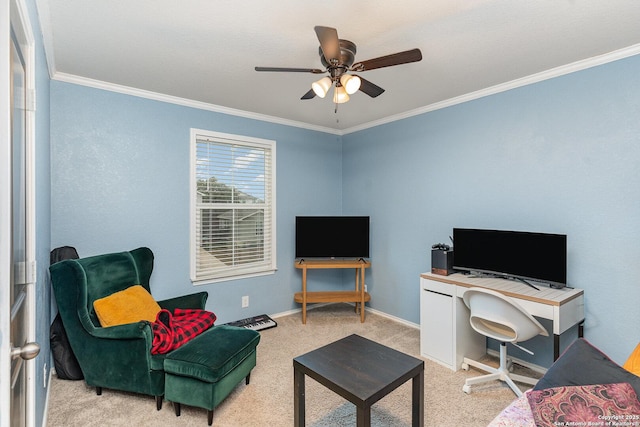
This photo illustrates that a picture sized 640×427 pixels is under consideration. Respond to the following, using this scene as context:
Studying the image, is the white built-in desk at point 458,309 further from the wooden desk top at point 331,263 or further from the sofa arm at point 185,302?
the sofa arm at point 185,302

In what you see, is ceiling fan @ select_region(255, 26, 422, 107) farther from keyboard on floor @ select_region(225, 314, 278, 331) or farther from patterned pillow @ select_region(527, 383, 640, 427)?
keyboard on floor @ select_region(225, 314, 278, 331)

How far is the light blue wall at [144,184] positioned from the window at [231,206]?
98 millimetres

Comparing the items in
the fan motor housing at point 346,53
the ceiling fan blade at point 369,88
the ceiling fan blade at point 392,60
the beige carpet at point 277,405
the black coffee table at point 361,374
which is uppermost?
the fan motor housing at point 346,53

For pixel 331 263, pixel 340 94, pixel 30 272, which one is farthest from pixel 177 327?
pixel 340 94

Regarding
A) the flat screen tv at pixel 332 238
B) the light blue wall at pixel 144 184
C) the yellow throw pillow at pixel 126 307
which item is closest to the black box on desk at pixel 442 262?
the flat screen tv at pixel 332 238

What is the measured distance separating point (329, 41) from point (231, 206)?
2460mm

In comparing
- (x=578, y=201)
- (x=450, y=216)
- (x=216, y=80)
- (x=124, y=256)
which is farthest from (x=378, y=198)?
(x=124, y=256)

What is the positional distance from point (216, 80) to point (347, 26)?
1.37 metres

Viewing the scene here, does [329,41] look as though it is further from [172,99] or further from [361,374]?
[172,99]

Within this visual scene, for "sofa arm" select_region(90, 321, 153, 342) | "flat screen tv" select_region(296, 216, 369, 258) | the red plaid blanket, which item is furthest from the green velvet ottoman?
"flat screen tv" select_region(296, 216, 369, 258)

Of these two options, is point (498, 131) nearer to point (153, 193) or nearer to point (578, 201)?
point (578, 201)

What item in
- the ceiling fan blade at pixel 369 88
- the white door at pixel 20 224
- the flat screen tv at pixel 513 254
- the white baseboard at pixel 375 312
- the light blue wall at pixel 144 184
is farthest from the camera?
the white baseboard at pixel 375 312

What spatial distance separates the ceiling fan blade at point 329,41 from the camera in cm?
161

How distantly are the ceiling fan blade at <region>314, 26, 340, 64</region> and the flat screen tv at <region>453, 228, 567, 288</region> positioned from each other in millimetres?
2047
